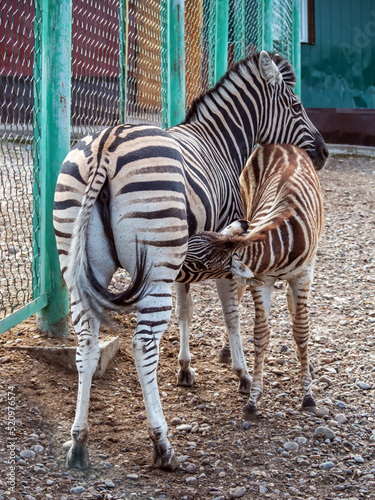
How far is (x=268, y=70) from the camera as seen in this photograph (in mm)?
4781

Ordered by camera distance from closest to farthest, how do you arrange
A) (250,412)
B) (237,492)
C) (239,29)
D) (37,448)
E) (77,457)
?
1. (237,492)
2. (77,457)
3. (37,448)
4. (250,412)
5. (239,29)

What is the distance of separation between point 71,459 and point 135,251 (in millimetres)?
Result: 1180

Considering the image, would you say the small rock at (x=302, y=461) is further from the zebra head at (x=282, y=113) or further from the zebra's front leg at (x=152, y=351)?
the zebra head at (x=282, y=113)

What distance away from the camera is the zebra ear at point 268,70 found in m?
4.72

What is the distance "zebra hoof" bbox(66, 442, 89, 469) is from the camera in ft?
11.0

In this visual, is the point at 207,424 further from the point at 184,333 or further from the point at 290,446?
the point at 184,333

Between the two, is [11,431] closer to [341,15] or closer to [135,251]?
[135,251]

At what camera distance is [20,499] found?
2.96m

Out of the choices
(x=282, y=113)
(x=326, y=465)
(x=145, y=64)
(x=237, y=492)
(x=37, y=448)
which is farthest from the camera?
(x=145, y=64)

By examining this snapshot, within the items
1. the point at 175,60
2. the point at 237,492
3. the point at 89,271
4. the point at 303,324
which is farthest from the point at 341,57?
the point at 237,492

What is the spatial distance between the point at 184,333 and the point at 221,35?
13.2 feet

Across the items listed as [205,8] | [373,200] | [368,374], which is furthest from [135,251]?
[373,200]

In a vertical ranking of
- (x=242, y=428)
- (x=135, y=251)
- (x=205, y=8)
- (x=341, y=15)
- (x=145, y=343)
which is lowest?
(x=242, y=428)

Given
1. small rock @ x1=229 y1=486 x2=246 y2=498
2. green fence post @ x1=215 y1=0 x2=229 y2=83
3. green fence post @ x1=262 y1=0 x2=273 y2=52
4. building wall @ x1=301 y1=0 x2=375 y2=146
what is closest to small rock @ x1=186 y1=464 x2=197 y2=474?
small rock @ x1=229 y1=486 x2=246 y2=498
